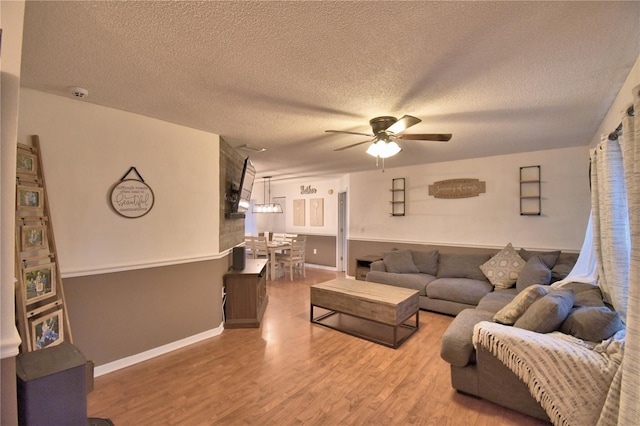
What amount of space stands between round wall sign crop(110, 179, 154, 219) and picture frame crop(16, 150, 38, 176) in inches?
21.6

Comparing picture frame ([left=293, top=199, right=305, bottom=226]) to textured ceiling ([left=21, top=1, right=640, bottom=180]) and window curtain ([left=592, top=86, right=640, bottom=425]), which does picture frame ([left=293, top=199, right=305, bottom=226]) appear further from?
window curtain ([left=592, top=86, right=640, bottom=425])

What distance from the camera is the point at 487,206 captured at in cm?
468

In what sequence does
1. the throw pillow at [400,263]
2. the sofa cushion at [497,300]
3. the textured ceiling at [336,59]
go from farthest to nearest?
the throw pillow at [400,263]
the sofa cushion at [497,300]
the textured ceiling at [336,59]

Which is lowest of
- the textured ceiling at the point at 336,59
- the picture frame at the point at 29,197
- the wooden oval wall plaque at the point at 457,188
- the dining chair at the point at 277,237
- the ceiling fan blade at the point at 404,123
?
the dining chair at the point at 277,237

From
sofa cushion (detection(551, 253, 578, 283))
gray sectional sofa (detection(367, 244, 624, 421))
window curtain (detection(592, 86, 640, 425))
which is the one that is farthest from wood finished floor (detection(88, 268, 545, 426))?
sofa cushion (detection(551, 253, 578, 283))

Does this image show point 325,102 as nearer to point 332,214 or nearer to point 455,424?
point 455,424

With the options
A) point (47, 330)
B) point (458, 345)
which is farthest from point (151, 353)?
point (458, 345)

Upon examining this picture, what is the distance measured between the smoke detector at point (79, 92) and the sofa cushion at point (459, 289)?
4.47 meters

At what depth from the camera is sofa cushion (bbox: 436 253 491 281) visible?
434cm

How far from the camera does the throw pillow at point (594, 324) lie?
185cm

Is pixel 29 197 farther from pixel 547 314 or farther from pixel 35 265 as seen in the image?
pixel 547 314

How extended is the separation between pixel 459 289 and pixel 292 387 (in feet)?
8.93

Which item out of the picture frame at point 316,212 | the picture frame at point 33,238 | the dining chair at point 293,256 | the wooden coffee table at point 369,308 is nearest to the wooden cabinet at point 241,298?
the wooden coffee table at point 369,308

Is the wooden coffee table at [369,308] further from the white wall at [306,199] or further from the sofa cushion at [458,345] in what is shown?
the white wall at [306,199]
